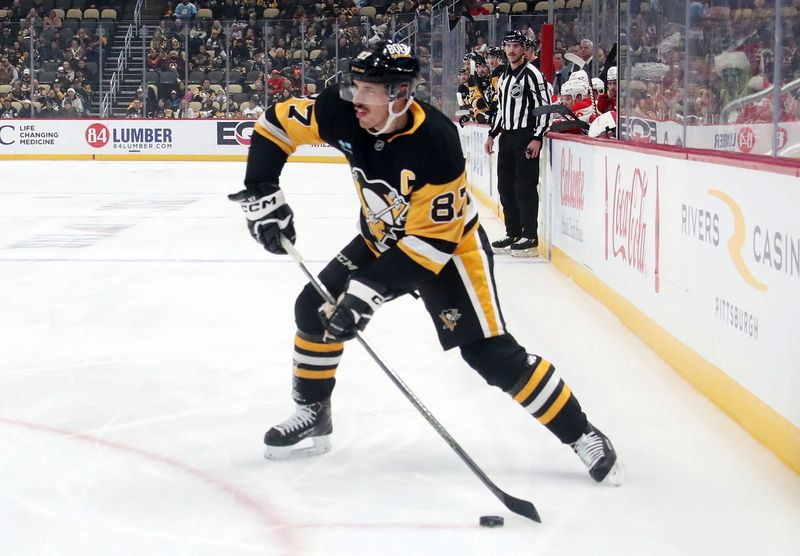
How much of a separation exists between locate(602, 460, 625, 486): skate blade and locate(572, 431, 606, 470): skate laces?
5cm

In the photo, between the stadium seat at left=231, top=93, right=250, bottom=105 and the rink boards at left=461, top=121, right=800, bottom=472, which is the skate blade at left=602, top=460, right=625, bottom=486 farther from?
the stadium seat at left=231, top=93, right=250, bottom=105

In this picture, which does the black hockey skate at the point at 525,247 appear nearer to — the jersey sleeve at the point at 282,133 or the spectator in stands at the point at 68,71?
the jersey sleeve at the point at 282,133

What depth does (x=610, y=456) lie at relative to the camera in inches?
116

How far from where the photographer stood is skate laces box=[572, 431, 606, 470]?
2.94m

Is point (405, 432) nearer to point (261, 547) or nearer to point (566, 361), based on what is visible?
point (261, 547)

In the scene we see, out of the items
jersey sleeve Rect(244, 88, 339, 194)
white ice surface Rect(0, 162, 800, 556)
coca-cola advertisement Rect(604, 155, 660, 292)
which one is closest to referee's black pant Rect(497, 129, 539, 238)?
white ice surface Rect(0, 162, 800, 556)

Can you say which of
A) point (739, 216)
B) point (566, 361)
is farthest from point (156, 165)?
point (739, 216)

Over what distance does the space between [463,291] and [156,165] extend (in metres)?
15.1

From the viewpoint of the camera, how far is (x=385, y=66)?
2627 mm

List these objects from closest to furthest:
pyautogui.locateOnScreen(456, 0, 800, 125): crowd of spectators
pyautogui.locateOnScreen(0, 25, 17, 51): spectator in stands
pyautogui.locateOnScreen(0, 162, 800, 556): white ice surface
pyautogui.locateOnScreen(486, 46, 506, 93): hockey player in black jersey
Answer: pyautogui.locateOnScreen(0, 162, 800, 556): white ice surface → pyautogui.locateOnScreen(456, 0, 800, 125): crowd of spectators → pyautogui.locateOnScreen(486, 46, 506, 93): hockey player in black jersey → pyautogui.locateOnScreen(0, 25, 17, 51): spectator in stands

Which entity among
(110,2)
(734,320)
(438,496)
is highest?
(110,2)

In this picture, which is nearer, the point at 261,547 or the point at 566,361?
the point at 261,547

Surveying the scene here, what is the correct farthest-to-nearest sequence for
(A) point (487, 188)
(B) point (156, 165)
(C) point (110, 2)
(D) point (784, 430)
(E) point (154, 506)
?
1. (C) point (110, 2)
2. (B) point (156, 165)
3. (A) point (487, 188)
4. (D) point (784, 430)
5. (E) point (154, 506)

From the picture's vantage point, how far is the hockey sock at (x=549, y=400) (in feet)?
9.51
